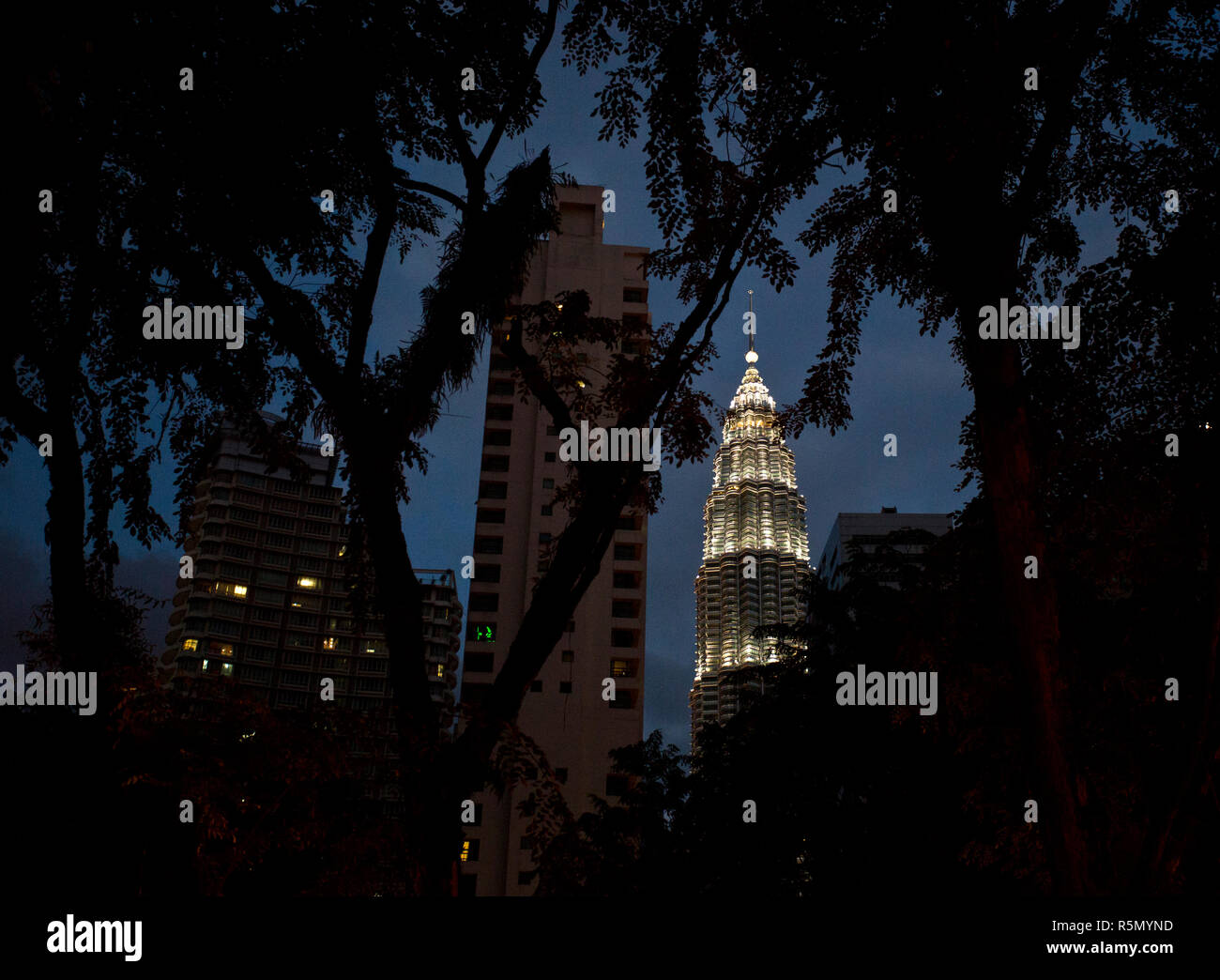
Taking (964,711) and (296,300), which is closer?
(296,300)

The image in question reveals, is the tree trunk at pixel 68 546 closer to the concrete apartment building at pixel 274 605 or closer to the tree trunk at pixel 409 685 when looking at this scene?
the tree trunk at pixel 409 685

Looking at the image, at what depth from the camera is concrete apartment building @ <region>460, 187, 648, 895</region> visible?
146 feet

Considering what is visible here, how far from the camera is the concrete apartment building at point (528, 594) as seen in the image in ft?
146

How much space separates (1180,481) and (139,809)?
28.7ft

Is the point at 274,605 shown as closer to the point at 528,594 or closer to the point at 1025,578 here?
the point at 528,594

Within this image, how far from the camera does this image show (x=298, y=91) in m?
6.90

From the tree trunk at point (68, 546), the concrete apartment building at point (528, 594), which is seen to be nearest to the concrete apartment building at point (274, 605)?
the concrete apartment building at point (528, 594)

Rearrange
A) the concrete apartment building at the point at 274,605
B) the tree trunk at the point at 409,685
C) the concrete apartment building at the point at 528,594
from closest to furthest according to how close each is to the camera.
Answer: the tree trunk at the point at 409,685
the concrete apartment building at the point at 528,594
the concrete apartment building at the point at 274,605

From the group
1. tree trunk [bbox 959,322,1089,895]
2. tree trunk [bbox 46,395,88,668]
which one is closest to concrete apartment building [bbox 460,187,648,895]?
tree trunk [bbox 959,322,1089,895]

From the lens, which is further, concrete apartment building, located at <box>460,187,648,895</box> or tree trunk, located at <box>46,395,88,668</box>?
concrete apartment building, located at <box>460,187,648,895</box>

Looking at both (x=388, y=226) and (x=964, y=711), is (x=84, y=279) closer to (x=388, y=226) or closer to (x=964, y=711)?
(x=388, y=226)

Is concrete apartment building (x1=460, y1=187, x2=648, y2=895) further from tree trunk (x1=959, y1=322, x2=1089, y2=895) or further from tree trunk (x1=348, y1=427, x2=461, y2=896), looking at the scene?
tree trunk (x1=348, y1=427, x2=461, y2=896)

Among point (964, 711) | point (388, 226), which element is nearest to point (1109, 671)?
point (964, 711)

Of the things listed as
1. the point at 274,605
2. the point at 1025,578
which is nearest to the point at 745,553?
the point at 274,605
